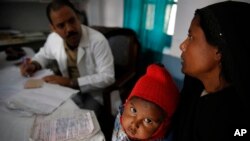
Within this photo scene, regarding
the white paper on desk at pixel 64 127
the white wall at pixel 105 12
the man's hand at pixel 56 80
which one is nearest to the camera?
the white paper on desk at pixel 64 127

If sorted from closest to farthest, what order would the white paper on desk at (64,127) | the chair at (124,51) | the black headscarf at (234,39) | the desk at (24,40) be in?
the black headscarf at (234,39) → the white paper on desk at (64,127) → the chair at (124,51) → the desk at (24,40)

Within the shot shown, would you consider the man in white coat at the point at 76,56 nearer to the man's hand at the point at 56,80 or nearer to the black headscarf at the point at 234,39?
the man's hand at the point at 56,80

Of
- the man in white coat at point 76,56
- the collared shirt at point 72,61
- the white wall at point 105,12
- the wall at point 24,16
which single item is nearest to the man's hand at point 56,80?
the man in white coat at point 76,56

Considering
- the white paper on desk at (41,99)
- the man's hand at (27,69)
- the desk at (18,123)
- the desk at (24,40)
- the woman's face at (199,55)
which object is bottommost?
the desk at (18,123)

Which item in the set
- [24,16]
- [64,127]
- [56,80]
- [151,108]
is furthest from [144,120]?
[24,16]

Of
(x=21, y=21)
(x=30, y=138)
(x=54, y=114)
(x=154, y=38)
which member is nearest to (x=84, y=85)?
(x=54, y=114)

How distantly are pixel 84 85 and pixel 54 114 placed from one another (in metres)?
0.48

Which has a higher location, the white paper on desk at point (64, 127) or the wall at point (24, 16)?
the wall at point (24, 16)

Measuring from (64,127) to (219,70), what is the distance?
0.67 meters

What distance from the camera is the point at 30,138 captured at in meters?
0.83

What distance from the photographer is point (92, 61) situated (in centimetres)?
159

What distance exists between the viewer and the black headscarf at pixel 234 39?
2.09 feet

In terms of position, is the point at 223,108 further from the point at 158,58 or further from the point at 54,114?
the point at 158,58

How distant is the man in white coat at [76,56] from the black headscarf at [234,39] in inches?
36.9
